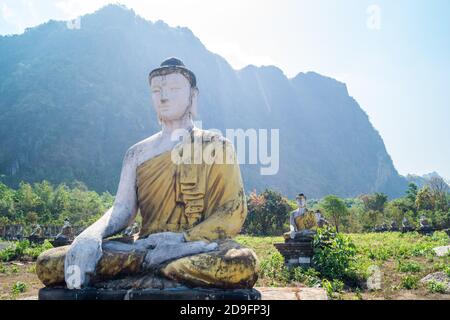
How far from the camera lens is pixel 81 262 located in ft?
11.5

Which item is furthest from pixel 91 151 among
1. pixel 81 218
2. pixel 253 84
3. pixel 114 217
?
pixel 114 217

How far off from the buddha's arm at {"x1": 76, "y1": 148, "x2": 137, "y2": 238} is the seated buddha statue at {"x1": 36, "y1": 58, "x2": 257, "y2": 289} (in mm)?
10

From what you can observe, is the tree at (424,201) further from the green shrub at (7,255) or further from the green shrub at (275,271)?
the green shrub at (7,255)

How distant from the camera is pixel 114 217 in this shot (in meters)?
4.40

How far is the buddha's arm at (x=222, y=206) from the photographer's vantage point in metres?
3.94

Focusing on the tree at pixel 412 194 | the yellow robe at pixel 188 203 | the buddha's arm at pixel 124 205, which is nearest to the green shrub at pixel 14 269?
the buddha's arm at pixel 124 205

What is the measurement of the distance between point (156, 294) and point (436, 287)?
718 cm

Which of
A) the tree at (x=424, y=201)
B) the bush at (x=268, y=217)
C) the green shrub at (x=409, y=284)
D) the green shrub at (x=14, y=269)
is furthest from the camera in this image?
the tree at (x=424, y=201)

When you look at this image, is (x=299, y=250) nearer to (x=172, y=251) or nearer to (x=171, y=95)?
(x=171, y=95)

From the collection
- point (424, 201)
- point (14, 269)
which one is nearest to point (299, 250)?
point (14, 269)

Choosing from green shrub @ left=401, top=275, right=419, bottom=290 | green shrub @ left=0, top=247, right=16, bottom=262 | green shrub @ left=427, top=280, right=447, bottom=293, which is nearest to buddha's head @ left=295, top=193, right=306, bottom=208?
green shrub @ left=401, top=275, right=419, bottom=290

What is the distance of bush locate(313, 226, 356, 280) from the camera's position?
32.4 ft

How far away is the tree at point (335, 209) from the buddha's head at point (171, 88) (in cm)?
3686
